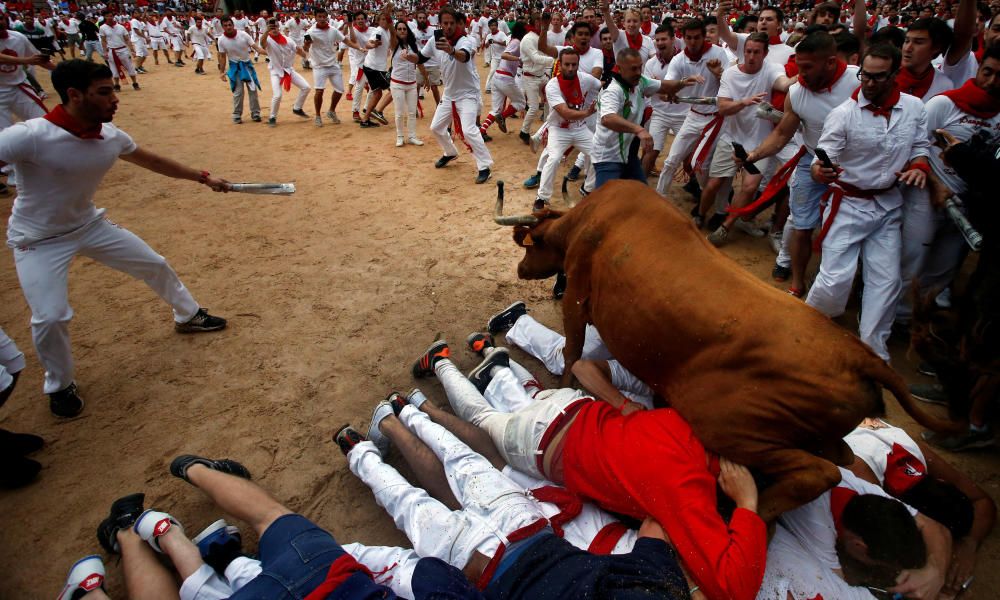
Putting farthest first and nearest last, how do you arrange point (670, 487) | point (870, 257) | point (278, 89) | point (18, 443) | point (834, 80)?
point (278, 89) < point (834, 80) < point (870, 257) < point (18, 443) < point (670, 487)

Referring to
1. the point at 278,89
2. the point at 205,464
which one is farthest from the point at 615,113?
the point at 278,89

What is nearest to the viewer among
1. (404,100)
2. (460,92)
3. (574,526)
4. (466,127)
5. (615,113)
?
(574,526)

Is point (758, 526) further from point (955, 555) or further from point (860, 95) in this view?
point (860, 95)

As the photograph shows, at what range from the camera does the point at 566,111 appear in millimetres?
6512

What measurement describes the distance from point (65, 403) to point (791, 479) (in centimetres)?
482

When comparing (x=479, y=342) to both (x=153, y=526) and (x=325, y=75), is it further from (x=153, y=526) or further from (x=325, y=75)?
(x=325, y=75)

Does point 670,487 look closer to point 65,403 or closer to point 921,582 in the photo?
point 921,582

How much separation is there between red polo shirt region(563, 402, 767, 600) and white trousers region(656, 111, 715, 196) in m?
4.67

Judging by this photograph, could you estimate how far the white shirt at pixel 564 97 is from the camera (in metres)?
6.72

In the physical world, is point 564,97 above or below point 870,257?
above

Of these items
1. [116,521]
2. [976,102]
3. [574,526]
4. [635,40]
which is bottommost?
[116,521]

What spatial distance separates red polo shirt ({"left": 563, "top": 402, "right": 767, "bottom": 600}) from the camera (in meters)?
2.16

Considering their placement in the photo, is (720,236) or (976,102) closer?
(976,102)

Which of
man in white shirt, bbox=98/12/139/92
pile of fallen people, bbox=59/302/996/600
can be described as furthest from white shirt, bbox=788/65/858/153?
man in white shirt, bbox=98/12/139/92
